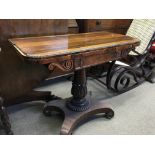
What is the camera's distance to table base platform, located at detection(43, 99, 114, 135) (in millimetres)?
1529

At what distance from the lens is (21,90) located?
73.0 inches

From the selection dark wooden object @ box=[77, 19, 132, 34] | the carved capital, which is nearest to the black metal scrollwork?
dark wooden object @ box=[77, 19, 132, 34]

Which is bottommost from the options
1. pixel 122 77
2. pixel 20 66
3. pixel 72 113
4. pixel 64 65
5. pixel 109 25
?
pixel 72 113

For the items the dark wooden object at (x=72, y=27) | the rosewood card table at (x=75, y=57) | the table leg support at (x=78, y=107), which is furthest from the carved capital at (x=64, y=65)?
the dark wooden object at (x=72, y=27)

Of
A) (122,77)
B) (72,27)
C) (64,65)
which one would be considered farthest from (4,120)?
(122,77)

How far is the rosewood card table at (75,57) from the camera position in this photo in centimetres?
115

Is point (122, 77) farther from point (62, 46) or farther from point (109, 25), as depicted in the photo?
point (62, 46)

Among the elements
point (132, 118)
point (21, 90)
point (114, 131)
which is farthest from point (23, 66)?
point (132, 118)

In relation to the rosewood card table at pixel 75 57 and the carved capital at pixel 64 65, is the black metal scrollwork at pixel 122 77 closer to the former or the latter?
the rosewood card table at pixel 75 57

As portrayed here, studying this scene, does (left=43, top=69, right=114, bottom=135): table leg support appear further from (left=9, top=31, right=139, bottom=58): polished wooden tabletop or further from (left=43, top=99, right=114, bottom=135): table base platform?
(left=9, top=31, right=139, bottom=58): polished wooden tabletop

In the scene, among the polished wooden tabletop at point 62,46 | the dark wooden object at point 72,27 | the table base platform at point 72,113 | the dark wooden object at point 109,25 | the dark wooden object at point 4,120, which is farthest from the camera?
the dark wooden object at point 109,25

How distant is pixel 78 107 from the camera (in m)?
1.69

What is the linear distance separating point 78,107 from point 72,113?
0.08 m

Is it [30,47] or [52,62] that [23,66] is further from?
[52,62]
